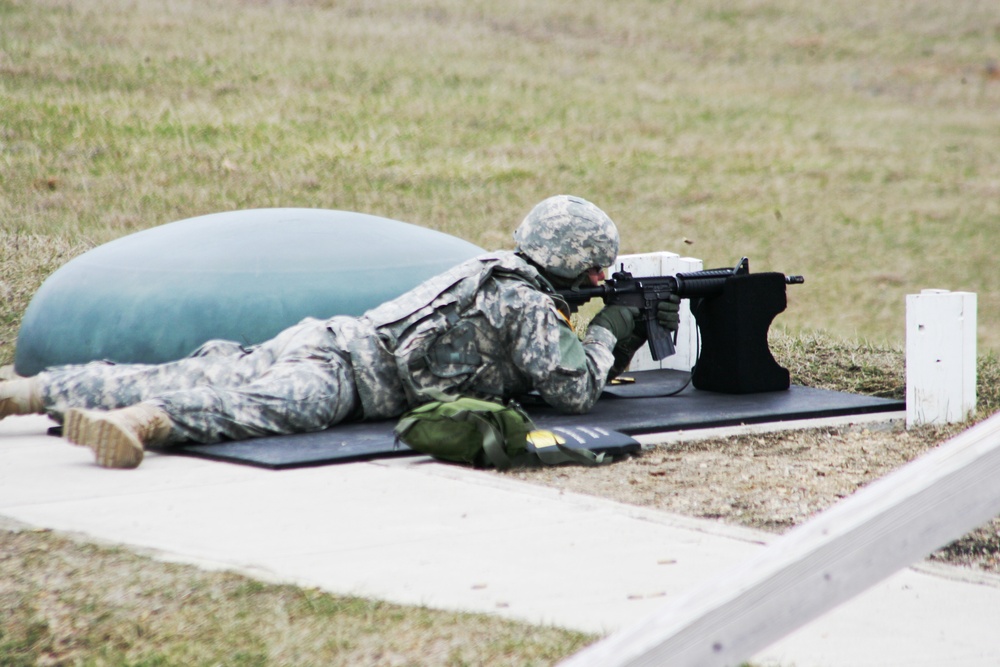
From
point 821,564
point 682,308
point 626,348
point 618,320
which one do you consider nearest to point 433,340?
point 618,320

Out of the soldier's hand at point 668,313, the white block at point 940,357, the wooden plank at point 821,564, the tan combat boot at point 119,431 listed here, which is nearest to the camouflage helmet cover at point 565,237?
the soldier's hand at point 668,313

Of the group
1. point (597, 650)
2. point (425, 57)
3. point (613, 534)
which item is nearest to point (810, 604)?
point (597, 650)

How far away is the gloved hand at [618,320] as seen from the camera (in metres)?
6.64

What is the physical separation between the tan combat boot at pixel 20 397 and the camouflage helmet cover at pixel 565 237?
7.66 feet

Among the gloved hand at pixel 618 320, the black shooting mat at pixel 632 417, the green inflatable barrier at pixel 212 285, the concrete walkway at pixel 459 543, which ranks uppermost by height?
the green inflatable barrier at pixel 212 285

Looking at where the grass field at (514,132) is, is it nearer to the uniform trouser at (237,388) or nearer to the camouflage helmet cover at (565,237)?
the uniform trouser at (237,388)

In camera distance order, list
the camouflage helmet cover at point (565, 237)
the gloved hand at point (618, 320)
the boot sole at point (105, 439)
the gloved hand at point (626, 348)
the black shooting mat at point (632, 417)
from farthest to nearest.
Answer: the gloved hand at point (626, 348) < the gloved hand at point (618, 320) < the camouflage helmet cover at point (565, 237) < the black shooting mat at point (632, 417) < the boot sole at point (105, 439)

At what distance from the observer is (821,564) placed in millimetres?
2289

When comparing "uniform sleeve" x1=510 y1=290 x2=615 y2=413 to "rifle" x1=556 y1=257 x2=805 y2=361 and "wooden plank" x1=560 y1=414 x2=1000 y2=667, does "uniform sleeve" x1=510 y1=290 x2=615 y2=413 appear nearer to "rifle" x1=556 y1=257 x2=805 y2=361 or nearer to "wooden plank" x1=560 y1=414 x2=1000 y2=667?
"rifle" x1=556 y1=257 x2=805 y2=361

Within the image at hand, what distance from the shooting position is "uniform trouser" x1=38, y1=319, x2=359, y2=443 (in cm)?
589

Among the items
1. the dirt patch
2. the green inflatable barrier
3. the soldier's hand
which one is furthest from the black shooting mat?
the green inflatable barrier

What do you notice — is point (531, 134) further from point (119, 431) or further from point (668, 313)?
point (119, 431)

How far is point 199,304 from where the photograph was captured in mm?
6895

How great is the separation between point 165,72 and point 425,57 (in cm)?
511
